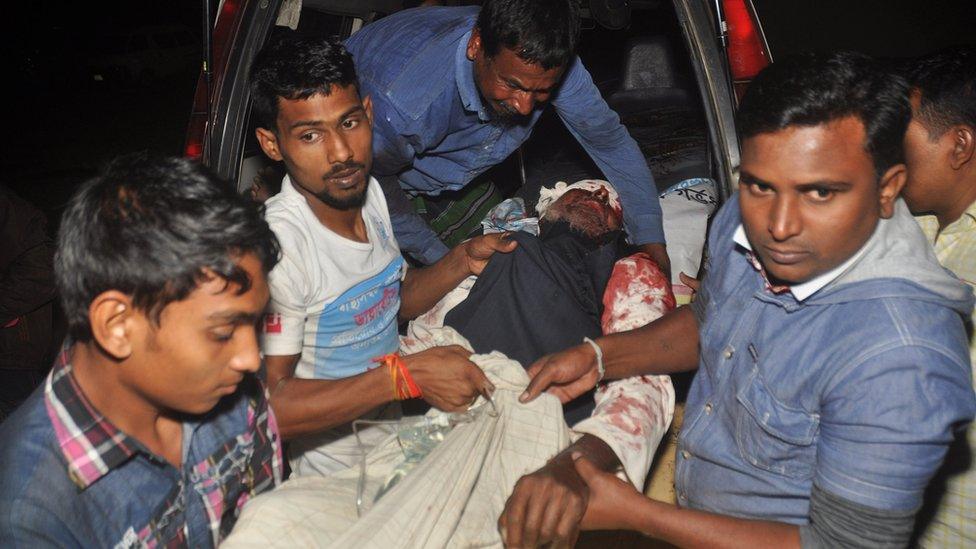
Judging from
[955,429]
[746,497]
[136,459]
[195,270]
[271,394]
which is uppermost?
[195,270]

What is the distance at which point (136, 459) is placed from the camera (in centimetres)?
149

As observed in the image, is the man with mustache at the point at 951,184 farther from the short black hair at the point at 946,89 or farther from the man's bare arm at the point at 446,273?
the man's bare arm at the point at 446,273

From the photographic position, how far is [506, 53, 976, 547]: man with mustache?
1.48m

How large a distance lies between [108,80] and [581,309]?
20.0m

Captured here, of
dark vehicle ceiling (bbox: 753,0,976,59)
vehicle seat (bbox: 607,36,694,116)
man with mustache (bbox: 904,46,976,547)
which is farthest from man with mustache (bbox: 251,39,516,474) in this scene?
dark vehicle ceiling (bbox: 753,0,976,59)

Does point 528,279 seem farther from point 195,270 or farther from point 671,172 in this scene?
point 671,172

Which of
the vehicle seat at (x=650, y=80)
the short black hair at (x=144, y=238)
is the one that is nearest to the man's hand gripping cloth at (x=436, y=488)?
the short black hair at (x=144, y=238)

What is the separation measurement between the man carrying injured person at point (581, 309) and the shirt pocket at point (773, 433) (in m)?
0.34

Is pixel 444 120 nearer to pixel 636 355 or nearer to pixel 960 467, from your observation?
pixel 636 355

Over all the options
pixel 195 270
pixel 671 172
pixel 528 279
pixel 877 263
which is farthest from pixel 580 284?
pixel 671 172

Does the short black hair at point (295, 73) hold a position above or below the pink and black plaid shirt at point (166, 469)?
above

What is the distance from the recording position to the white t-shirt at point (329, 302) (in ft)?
6.79

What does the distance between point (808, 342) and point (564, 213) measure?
130 centimetres

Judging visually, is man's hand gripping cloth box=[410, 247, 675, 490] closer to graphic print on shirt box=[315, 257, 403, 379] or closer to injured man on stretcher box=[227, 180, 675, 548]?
injured man on stretcher box=[227, 180, 675, 548]
